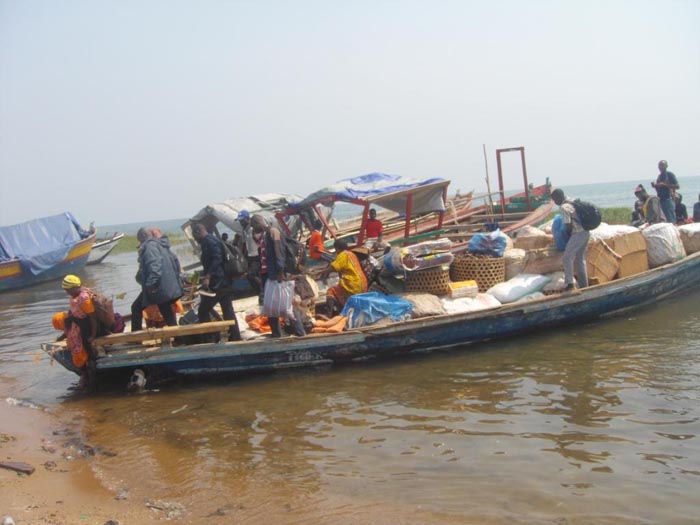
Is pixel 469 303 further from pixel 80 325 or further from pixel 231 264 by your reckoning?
pixel 80 325

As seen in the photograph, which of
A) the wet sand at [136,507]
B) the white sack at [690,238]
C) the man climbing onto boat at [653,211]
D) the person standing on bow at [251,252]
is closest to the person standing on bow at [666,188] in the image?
the man climbing onto boat at [653,211]

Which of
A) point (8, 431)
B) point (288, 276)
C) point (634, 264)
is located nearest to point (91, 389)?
point (8, 431)

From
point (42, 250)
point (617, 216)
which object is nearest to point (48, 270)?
point (42, 250)

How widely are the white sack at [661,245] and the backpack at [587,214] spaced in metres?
2.20

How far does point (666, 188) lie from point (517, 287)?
4.95 meters

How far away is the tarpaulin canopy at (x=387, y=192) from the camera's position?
400 inches

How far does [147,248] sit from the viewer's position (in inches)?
264

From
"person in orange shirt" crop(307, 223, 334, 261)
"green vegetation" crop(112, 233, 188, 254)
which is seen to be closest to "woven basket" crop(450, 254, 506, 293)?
"person in orange shirt" crop(307, 223, 334, 261)

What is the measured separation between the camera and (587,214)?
761 cm

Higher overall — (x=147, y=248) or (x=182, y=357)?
(x=147, y=248)

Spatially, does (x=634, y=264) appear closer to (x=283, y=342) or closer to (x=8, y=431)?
(x=283, y=342)

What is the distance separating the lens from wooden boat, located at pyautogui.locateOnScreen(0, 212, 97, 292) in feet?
68.0

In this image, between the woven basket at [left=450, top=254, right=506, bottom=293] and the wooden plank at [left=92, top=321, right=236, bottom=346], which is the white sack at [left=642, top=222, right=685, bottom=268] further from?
the wooden plank at [left=92, top=321, right=236, bottom=346]

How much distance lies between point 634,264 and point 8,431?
8.13 metres
